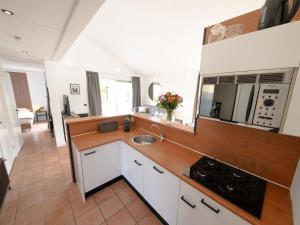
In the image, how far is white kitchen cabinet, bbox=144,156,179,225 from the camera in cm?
118

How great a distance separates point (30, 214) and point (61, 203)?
31 centimetres

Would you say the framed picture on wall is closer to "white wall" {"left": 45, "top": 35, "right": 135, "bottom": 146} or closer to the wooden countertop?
"white wall" {"left": 45, "top": 35, "right": 135, "bottom": 146}

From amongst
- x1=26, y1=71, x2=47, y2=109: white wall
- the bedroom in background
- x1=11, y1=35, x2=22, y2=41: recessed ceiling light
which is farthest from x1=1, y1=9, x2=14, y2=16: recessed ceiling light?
x1=26, y1=71, x2=47, y2=109: white wall

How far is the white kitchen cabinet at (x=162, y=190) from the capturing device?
3.88 ft

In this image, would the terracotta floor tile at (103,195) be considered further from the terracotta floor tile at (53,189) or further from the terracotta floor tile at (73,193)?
the terracotta floor tile at (53,189)

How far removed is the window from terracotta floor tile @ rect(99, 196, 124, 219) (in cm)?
384

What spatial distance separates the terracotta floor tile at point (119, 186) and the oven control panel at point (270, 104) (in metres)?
1.91

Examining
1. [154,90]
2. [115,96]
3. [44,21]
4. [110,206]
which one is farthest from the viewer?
[154,90]

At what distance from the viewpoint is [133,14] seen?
2.93m

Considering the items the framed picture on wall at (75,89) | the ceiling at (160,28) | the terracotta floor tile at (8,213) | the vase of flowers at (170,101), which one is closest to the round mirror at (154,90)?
the ceiling at (160,28)

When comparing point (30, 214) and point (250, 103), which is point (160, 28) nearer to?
point (250, 103)

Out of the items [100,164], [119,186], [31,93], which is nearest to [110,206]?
[119,186]

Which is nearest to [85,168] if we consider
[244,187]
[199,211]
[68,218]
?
[68,218]

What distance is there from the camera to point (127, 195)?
1795 mm
